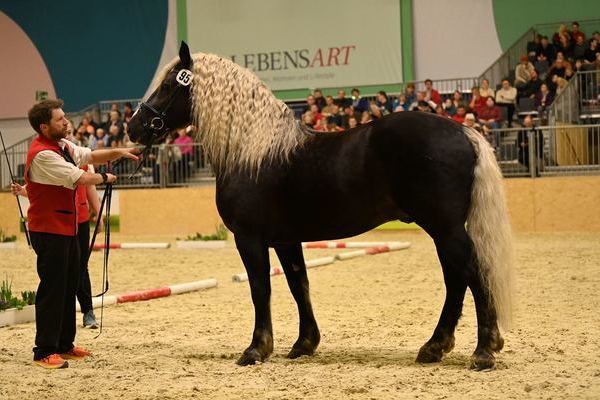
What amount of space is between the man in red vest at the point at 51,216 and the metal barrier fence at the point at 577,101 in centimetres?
1362

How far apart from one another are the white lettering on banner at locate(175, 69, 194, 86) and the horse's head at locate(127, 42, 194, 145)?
2 cm

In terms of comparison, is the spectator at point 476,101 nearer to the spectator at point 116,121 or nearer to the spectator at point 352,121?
the spectator at point 352,121

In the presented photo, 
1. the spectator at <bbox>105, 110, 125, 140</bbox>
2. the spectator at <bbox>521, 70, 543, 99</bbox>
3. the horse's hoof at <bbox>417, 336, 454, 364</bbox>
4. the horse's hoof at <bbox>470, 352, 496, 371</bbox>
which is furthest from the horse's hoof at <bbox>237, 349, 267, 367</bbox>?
the spectator at <bbox>105, 110, 125, 140</bbox>

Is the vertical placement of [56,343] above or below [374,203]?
below

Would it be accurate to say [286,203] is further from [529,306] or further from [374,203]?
[529,306]

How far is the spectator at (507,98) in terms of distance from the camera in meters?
18.5

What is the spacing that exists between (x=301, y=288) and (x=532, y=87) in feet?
46.8

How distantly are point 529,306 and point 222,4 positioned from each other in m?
18.6

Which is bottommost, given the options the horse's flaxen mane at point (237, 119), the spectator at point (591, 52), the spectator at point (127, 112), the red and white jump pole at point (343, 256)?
the red and white jump pole at point (343, 256)

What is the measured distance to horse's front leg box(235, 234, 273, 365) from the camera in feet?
19.0

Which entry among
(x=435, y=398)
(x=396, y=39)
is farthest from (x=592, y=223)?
(x=435, y=398)

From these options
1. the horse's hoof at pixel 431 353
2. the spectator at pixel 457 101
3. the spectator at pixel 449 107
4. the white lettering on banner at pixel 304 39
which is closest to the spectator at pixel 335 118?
the spectator at pixel 449 107

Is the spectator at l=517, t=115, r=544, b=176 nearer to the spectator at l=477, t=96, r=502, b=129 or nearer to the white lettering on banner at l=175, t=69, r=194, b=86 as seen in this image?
the spectator at l=477, t=96, r=502, b=129

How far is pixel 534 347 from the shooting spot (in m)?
5.98
